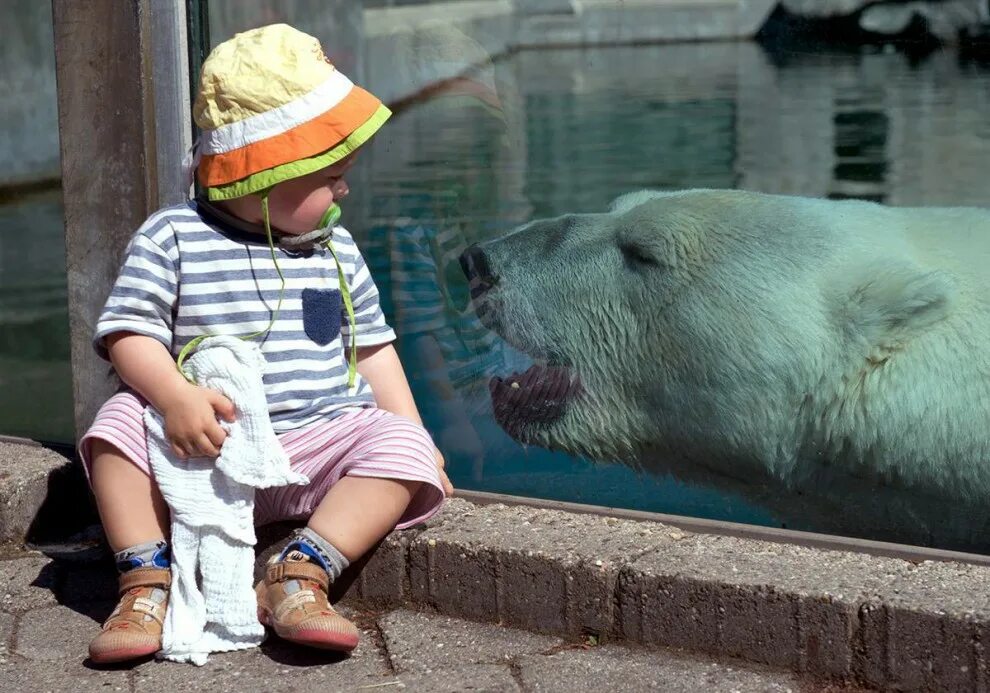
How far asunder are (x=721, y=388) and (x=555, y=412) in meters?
0.37

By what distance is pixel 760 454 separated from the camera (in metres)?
2.61

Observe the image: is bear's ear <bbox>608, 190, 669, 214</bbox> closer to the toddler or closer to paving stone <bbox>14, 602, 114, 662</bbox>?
the toddler

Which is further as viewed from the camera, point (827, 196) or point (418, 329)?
point (418, 329)

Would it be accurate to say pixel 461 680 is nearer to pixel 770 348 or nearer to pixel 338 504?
pixel 338 504

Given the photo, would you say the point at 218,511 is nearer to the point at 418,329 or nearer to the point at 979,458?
the point at 418,329

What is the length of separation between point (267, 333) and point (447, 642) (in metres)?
0.63

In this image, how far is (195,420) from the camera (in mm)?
2209

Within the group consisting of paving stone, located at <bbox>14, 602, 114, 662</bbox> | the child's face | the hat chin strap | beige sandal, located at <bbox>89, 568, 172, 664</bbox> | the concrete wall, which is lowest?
paving stone, located at <bbox>14, 602, 114, 662</bbox>

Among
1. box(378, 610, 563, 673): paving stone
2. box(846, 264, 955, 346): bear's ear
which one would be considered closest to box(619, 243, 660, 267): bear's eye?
box(846, 264, 955, 346): bear's ear

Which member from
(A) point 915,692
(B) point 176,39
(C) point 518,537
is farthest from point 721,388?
(B) point 176,39

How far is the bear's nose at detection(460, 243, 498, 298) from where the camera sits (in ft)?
9.16

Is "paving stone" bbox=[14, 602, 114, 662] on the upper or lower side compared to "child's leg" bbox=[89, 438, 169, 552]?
lower

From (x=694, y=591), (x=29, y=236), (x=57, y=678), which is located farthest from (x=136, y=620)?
(x=29, y=236)

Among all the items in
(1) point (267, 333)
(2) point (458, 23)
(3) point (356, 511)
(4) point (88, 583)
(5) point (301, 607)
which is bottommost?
(4) point (88, 583)
